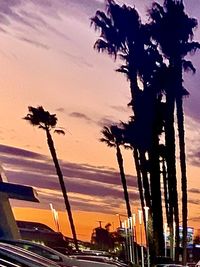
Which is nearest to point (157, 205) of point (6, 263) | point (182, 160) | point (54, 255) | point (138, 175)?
point (182, 160)

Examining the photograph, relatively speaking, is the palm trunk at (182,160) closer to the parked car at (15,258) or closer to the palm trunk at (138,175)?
the palm trunk at (138,175)

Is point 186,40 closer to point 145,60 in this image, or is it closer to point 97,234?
point 145,60

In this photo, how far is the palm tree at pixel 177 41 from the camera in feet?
106

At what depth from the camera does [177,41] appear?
32406 mm

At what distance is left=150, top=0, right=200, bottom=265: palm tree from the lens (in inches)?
1275

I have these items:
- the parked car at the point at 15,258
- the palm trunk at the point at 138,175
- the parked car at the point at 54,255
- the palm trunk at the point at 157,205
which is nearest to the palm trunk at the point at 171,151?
the palm trunk at the point at 157,205

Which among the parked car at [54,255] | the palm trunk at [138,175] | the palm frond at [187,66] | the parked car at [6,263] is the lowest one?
the parked car at [54,255]

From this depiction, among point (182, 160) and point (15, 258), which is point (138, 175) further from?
point (15, 258)

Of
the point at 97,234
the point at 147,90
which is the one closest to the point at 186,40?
the point at 147,90

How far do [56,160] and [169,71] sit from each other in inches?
420

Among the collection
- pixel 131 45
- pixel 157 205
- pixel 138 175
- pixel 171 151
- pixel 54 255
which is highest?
pixel 131 45

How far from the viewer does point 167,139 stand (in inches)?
1320

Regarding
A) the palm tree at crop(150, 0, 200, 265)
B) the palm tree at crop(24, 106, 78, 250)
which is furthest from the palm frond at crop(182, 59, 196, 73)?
the palm tree at crop(24, 106, 78, 250)

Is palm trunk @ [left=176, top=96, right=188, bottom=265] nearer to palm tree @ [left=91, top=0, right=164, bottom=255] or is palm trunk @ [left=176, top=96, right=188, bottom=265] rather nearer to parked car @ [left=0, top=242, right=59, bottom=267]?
palm tree @ [left=91, top=0, right=164, bottom=255]
